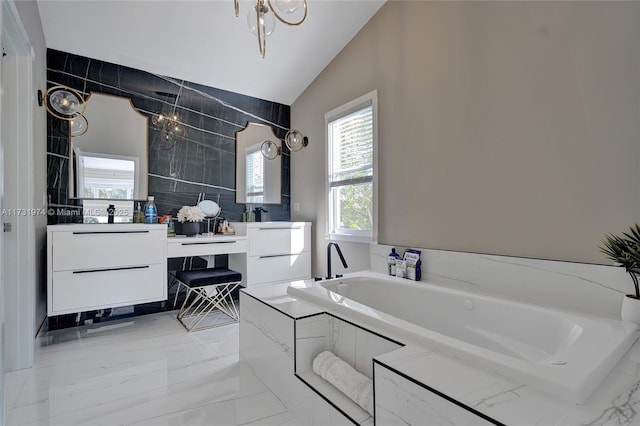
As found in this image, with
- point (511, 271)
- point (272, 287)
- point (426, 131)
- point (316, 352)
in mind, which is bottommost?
point (316, 352)

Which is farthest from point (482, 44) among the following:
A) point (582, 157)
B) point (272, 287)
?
point (272, 287)

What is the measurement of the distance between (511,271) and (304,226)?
2.12 m

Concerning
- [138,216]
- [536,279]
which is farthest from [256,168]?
[536,279]

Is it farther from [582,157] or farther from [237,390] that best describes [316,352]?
[582,157]

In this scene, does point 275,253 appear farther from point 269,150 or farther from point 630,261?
point 630,261

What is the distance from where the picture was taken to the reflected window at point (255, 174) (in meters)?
3.79

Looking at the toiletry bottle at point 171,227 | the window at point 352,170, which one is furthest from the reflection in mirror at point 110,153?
the window at point 352,170

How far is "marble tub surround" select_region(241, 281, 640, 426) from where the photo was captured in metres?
0.84

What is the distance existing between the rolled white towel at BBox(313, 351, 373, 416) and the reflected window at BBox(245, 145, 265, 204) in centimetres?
248

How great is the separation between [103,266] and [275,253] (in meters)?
1.50

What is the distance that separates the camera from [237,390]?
73.4 inches

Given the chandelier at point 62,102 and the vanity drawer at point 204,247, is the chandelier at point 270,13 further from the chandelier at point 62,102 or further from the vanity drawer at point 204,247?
the vanity drawer at point 204,247

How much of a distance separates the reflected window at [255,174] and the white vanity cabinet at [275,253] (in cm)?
48

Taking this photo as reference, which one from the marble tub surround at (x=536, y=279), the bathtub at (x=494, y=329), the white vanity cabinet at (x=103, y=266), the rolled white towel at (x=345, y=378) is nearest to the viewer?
the bathtub at (x=494, y=329)
